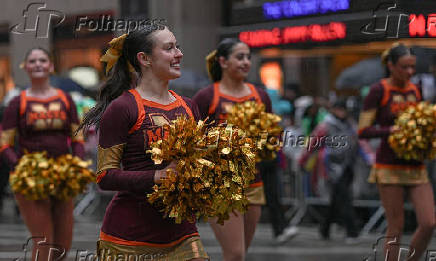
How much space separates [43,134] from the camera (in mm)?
7184

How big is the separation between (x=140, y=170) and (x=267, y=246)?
6.15 metres

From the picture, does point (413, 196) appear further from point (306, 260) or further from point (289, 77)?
point (289, 77)

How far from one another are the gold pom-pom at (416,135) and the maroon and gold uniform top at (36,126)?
262cm

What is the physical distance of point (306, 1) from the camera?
822 cm

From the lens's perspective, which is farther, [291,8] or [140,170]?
[291,8]

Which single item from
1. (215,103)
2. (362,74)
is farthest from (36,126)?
(362,74)

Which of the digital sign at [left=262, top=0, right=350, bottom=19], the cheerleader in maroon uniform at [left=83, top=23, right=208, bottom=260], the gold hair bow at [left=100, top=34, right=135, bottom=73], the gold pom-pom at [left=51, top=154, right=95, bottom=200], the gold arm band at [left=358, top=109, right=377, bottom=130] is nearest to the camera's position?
the cheerleader in maroon uniform at [left=83, top=23, right=208, bottom=260]

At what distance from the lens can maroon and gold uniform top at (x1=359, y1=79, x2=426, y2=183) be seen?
7379mm

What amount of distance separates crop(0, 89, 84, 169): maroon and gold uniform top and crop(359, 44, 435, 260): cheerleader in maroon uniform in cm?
251

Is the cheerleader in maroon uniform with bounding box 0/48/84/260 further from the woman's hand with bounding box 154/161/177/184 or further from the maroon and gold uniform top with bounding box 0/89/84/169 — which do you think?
the woman's hand with bounding box 154/161/177/184

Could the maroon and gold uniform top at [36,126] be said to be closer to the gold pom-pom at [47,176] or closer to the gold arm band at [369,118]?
the gold pom-pom at [47,176]

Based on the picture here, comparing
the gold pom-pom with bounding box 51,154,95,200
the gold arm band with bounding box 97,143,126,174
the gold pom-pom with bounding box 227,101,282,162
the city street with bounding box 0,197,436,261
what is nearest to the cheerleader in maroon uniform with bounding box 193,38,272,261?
the gold pom-pom with bounding box 227,101,282,162

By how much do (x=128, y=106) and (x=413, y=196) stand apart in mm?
3571

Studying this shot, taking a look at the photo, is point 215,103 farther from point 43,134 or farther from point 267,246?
point 267,246
